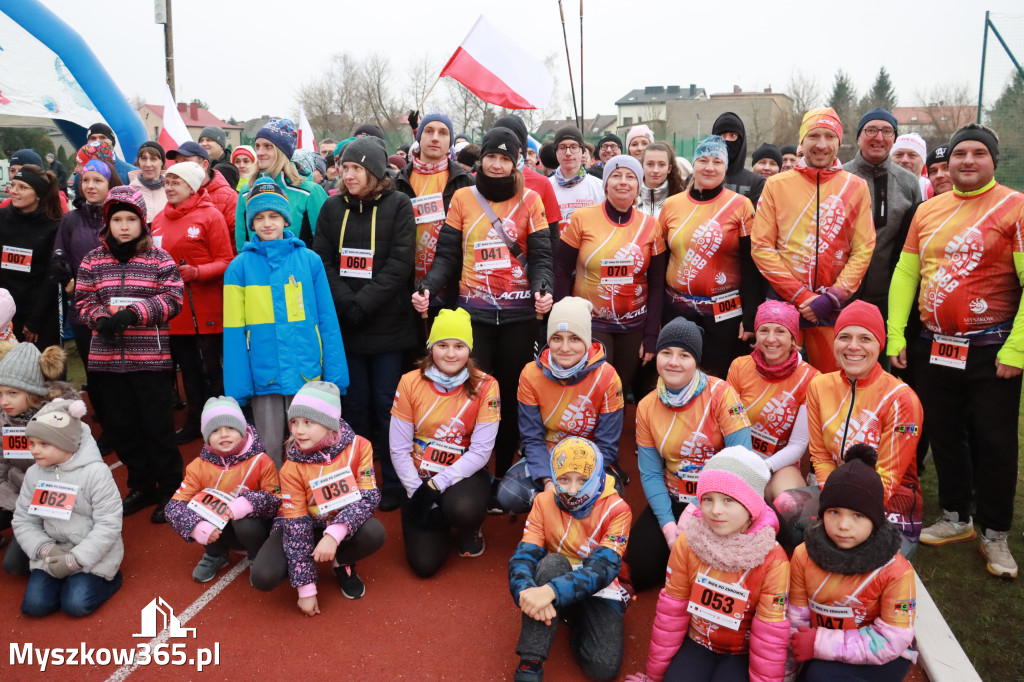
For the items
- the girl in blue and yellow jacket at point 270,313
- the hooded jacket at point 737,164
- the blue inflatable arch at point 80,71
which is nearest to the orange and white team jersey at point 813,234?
the hooded jacket at point 737,164

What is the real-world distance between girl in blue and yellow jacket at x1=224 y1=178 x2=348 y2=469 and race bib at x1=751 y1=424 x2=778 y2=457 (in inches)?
103

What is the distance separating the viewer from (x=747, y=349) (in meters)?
4.77

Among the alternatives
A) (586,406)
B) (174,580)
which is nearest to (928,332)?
(586,406)

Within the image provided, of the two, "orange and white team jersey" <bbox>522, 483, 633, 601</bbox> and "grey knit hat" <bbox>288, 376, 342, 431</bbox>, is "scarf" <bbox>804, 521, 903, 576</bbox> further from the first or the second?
"grey knit hat" <bbox>288, 376, 342, 431</bbox>

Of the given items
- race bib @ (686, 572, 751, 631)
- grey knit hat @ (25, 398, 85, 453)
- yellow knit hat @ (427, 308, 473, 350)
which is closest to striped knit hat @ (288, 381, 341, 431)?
yellow knit hat @ (427, 308, 473, 350)

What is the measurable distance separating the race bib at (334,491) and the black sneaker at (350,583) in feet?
1.22

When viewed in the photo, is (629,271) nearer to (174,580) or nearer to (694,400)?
(694,400)

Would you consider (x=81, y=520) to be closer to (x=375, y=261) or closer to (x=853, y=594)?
(x=375, y=261)

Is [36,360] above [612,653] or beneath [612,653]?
above

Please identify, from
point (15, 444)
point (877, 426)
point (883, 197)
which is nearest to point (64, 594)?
point (15, 444)

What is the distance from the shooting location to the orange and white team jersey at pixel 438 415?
4168mm

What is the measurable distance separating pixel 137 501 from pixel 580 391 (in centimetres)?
304

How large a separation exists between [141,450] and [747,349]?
4.05 meters

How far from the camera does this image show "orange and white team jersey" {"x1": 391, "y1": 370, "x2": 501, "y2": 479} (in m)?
4.17
